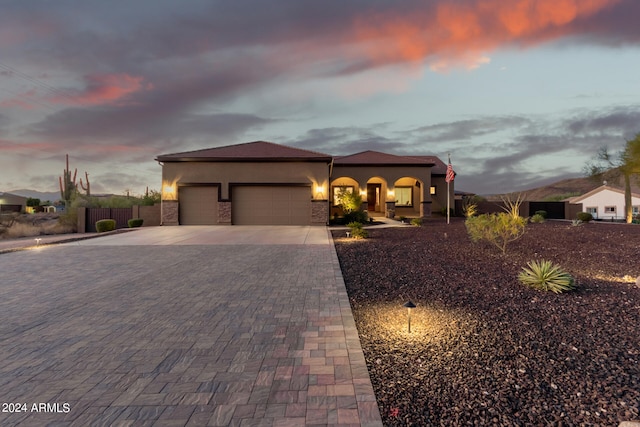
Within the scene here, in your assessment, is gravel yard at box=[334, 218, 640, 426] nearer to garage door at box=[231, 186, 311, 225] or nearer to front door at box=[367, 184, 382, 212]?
Answer: garage door at box=[231, 186, 311, 225]

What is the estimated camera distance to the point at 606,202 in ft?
126

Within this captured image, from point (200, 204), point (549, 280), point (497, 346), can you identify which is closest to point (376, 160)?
point (200, 204)

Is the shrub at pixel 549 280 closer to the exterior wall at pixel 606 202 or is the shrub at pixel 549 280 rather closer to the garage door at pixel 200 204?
the garage door at pixel 200 204

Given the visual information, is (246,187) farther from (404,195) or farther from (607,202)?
(607,202)

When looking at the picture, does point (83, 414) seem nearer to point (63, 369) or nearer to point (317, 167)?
point (63, 369)

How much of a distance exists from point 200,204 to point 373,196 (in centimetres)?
1591

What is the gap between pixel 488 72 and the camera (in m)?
14.4

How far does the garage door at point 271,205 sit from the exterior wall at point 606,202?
38.6m

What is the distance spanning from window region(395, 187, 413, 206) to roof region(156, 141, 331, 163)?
34.6 ft

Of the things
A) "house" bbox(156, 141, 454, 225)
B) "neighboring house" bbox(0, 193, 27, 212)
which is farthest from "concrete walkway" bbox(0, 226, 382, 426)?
"neighboring house" bbox(0, 193, 27, 212)

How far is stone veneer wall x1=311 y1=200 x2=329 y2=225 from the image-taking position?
1970cm

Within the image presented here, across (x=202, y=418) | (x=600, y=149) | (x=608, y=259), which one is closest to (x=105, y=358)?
(x=202, y=418)

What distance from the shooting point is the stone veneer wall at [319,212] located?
19.7 meters

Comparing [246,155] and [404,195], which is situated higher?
[246,155]
